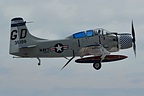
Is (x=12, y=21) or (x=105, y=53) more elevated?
(x=12, y=21)

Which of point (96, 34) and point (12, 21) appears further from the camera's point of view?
point (12, 21)

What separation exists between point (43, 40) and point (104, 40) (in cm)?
471

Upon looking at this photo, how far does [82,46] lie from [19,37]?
210 inches

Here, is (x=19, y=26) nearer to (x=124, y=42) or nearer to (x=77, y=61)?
(x=77, y=61)

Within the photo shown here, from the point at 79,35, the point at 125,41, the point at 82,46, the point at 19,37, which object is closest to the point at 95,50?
the point at 82,46

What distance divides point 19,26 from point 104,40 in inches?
277

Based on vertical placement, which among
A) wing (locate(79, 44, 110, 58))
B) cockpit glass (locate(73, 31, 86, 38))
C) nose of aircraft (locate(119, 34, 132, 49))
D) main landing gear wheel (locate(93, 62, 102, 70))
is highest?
cockpit glass (locate(73, 31, 86, 38))

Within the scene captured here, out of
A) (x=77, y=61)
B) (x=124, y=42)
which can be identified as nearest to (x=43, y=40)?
(x=77, y=61)

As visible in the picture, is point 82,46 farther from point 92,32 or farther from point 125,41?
point 125,41

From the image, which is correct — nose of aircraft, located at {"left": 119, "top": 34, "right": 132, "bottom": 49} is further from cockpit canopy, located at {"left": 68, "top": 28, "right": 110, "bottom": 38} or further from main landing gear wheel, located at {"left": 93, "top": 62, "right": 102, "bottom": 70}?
main landing gear wheel, located at {"left": 93, "top": 62, "right": 102, "bottom": 70}

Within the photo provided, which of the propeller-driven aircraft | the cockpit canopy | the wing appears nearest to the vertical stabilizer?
the propeller-driven aircraft

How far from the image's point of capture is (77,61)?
94.7 feet

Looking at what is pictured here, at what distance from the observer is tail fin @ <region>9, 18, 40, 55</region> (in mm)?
30828

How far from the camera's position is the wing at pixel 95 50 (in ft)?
94.6
